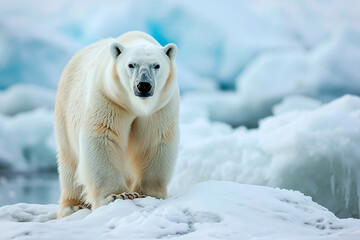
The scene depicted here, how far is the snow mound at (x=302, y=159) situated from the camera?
527cm

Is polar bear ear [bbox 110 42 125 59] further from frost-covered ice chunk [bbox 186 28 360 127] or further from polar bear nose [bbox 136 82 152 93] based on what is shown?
Result: frost-covered ice chunk [bbox 186 28 360 127]

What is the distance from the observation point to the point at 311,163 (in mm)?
5457

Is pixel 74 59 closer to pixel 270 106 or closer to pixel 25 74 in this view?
pixel 270 106

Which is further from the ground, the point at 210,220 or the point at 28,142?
the point at 28,142

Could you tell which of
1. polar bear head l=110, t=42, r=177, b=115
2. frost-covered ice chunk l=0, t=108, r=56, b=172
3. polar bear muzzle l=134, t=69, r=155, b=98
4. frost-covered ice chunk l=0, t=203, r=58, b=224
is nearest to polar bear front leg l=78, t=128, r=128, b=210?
polar bear head l=110, t=42, r=177, b=115

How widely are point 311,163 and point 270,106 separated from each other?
975 cm

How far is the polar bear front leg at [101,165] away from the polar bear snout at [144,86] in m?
0.56

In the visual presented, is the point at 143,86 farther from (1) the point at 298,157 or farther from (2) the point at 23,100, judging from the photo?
(2) the point at 23,100

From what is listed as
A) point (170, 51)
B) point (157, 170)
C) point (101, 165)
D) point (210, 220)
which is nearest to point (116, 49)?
point (170, 51)

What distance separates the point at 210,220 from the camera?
2.64 m

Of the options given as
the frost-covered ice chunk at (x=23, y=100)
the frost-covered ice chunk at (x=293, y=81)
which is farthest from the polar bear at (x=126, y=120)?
the frost-covered ice chunk at (x=23, y=100)

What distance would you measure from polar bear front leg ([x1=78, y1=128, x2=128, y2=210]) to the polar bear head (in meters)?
0.36

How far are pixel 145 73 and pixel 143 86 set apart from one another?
102 millimetres

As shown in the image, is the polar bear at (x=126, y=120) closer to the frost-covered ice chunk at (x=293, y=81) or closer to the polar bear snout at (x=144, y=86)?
the polar bear snout at (x=144, y=86)
